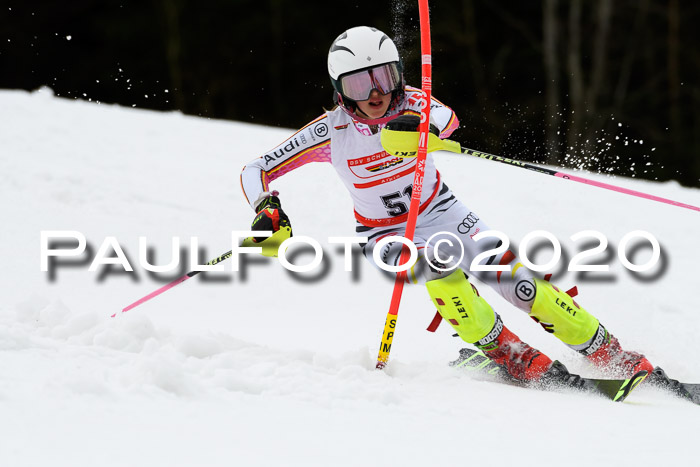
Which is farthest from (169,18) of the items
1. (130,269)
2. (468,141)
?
(130,269)

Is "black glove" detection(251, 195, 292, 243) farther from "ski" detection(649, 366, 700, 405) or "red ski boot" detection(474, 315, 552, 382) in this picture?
"ski" detection(649, 366, 700, 405)

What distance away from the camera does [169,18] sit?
58.4 feet

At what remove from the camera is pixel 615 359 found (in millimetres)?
3479

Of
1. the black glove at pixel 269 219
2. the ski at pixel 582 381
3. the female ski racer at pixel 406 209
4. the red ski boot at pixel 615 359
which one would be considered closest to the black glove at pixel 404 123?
the female ski racer at pixel 406 209

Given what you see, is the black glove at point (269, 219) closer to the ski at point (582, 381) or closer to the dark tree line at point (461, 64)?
the ski at point (582, 381)

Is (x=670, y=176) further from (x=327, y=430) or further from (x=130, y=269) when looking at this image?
(x=327, y=430)

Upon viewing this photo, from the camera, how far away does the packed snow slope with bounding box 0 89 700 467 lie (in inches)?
82.6

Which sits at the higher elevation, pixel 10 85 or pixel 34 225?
pixel 10 85

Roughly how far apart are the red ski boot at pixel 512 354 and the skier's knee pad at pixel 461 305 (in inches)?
3.2

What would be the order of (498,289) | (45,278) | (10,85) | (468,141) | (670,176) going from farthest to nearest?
1. (10,85)
2. (670,176)
3. (468,141)
4. (45,278)
5. (498,289)

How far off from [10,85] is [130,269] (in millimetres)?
14596

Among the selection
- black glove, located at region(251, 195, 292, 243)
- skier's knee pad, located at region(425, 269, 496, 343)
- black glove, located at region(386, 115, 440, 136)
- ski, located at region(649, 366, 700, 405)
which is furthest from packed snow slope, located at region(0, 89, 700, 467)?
black glove, located at region(386, 115, 440, 136)

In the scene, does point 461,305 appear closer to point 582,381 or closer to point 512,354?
point 512,354

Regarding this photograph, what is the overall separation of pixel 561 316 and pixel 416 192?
2.79 feet
